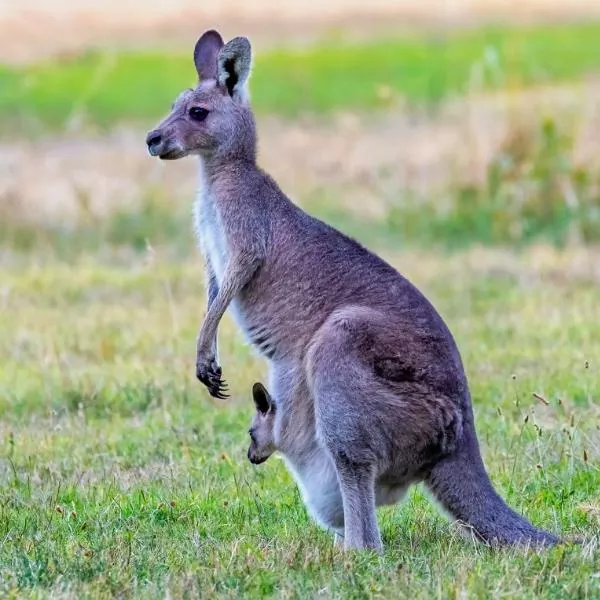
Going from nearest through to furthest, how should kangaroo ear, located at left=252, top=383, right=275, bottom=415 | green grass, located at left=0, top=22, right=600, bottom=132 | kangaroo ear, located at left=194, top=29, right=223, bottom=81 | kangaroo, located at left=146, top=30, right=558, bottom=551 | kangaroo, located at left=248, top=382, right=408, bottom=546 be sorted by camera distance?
kangaroo, located at left=146, top=30, right=558, bottom=551 → kangaroo, located at left=248, top=382, right=408, bottom=546 → kangaroo ear, located at left=252, top=383, right=275, bottom=415 → kangaroo ear, located at left=194, top=29, right=223, bottom=81 → green grass, located at left=0, top=22, right=600, bottom=132

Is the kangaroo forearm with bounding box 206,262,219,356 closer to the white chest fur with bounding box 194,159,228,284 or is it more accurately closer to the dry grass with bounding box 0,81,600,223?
the white chest fur with bounding box 194,159,228,284

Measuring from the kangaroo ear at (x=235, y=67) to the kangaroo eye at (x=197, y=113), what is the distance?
0.58 ft

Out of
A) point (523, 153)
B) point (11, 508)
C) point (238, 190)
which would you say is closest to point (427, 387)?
point (238, 190)

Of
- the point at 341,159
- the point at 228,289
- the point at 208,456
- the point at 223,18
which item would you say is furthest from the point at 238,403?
the point at 223,18

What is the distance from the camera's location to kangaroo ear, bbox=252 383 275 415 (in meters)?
5.44

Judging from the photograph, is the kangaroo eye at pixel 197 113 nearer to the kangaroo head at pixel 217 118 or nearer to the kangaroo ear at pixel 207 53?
the kangaroo head at pixel 217 118

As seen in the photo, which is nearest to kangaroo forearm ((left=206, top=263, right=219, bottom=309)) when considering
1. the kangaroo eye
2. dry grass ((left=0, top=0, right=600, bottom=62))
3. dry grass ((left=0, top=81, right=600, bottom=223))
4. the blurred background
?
the kangaroo eye

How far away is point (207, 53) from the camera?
624cm

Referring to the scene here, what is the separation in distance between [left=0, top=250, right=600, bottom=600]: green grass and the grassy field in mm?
13

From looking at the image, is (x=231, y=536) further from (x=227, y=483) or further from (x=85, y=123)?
(x=85, y=123)

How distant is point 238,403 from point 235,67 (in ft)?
7.36

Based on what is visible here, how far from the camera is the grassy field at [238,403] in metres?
4.70

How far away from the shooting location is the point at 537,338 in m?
8.73

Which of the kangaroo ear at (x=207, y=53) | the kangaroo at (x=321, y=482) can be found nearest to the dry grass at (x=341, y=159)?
the kangaroo ear at (x=207, y=53)
